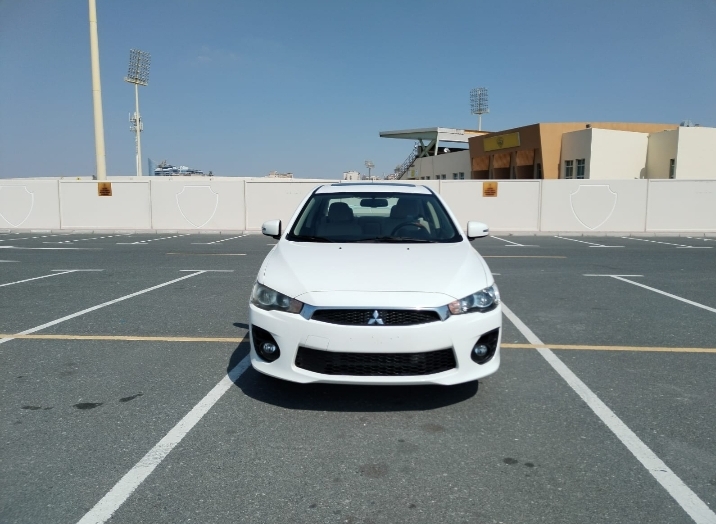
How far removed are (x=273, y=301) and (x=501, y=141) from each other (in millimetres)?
39752

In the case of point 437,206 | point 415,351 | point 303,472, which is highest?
point 437,206

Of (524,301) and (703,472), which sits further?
(524,301)

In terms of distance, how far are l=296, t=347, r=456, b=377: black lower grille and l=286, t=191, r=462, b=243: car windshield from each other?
148cm

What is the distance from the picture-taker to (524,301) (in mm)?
7574

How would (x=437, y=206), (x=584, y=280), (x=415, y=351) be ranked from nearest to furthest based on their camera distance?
(x=415, y=351), (x=437, y=206), (x=584, y=280)

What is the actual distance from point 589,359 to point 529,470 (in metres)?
2.29

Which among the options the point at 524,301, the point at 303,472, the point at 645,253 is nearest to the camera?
the point at 303,472

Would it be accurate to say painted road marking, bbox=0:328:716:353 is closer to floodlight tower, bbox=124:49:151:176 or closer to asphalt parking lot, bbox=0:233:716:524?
asphalt parking lot, bbox=0:233:716:524

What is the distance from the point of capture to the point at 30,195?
21641mm

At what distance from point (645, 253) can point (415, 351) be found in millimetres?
12362

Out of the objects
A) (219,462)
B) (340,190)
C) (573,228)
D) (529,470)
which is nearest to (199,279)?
(340,190)

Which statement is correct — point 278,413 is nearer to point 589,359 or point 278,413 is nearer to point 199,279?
point 589,359

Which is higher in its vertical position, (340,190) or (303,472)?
(340,190)

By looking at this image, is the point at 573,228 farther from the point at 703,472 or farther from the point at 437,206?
the point at 703,472
